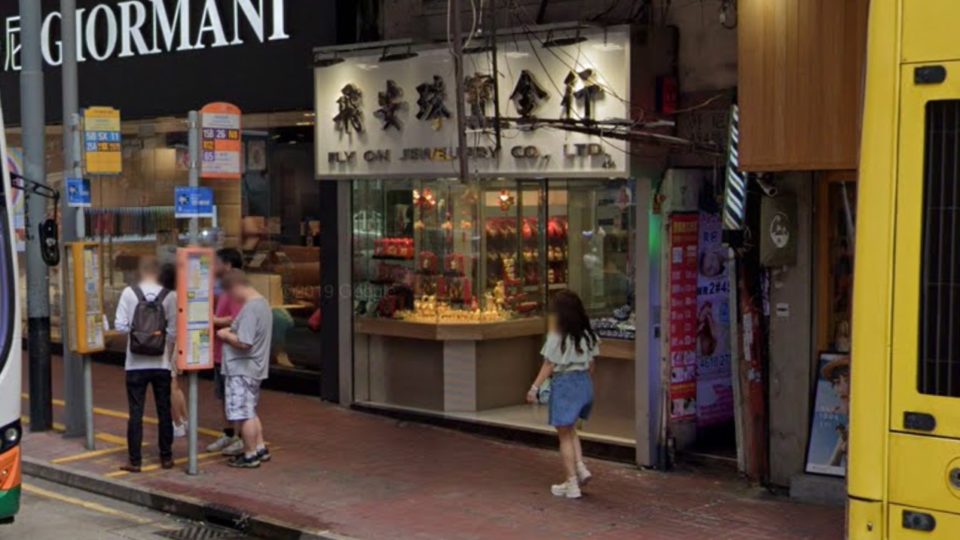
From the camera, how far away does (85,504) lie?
10727 millimetres

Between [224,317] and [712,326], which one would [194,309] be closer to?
[224,317]

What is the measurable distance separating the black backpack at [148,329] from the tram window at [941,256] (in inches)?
305

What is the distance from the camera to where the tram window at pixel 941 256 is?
484 cm

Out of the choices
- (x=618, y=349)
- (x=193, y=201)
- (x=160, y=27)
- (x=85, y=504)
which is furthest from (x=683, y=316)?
(x=160, y=27)

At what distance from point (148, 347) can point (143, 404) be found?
2.06 ft

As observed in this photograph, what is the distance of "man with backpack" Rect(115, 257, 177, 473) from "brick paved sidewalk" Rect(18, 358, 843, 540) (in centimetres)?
33

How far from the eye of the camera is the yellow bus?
4840 millimetres

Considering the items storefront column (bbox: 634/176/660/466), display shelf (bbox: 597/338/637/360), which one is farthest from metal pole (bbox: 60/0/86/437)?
storefront column (bbox: 634/176/660/466)

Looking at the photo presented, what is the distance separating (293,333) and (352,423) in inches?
92.1

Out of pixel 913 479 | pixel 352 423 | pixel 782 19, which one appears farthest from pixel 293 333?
pixel 913 479

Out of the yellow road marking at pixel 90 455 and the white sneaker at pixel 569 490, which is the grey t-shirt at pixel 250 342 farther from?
the white sneaker at pixel 569 490

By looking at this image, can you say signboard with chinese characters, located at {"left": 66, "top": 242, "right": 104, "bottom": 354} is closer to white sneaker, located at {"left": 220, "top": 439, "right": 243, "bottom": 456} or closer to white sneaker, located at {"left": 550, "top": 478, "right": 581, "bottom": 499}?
white sneaker, located at {"left": 220, "top": 439, "right": 243, "bottom": 456}

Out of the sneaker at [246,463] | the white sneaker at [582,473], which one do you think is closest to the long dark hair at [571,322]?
the white sneaker at [582,473]

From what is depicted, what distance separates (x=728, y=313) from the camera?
11.9 metres
